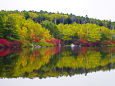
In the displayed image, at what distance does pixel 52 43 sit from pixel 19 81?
5635 cm

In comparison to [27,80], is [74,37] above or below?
below

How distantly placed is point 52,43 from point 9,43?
24960 millimetres

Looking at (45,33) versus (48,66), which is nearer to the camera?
(48,66)

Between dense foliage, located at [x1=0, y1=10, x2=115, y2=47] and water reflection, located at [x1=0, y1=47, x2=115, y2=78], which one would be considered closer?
water reflection, located at [x1=0, y1=47, x2=115, y2=78]

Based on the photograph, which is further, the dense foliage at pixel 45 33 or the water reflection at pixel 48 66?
the dense foliage at pixel 45 33

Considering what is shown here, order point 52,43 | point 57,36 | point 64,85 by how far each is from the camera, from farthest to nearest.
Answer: point 57,36 < point 52,43 < point 64,85

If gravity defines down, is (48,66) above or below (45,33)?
above

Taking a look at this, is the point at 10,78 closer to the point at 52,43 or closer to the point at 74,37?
the point at 52,43

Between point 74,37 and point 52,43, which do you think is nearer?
point 52,43

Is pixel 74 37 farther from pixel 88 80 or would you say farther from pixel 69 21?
pixel 88 80

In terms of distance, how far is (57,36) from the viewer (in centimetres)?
7400

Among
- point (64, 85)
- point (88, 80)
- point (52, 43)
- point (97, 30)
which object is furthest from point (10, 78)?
point (97, 30)

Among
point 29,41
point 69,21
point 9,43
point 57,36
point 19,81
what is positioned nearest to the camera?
point 19,81

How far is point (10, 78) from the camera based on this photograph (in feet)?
35.1
